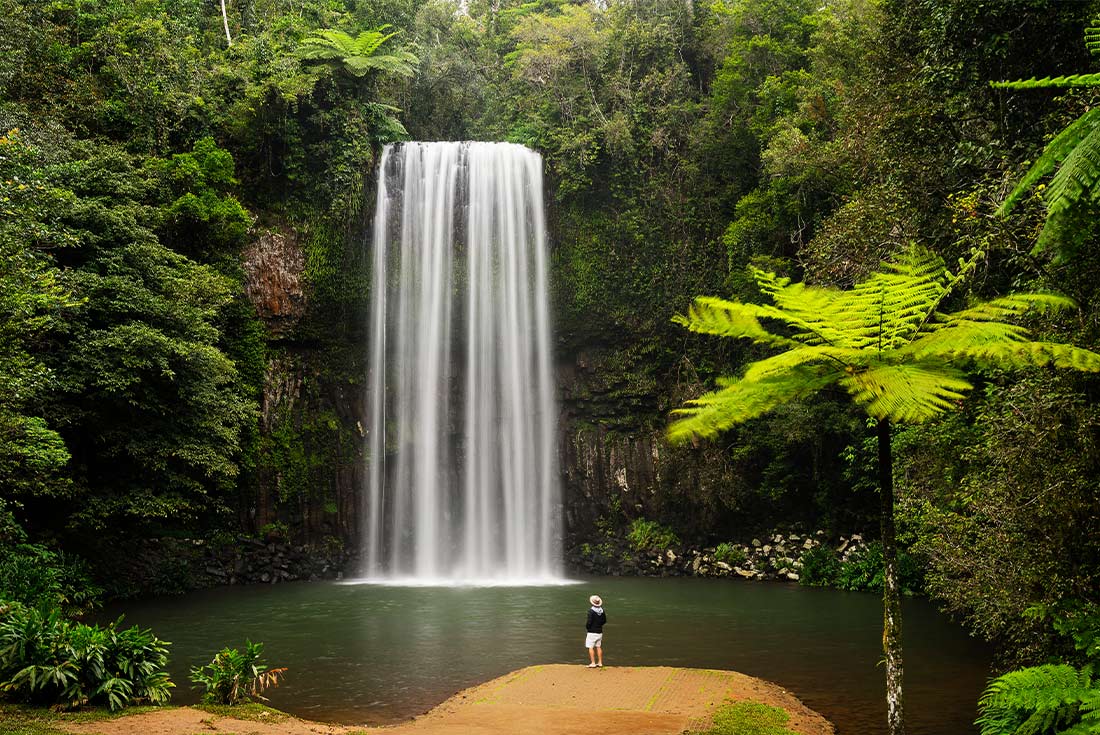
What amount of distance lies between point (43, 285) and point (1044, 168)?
13.2 meters

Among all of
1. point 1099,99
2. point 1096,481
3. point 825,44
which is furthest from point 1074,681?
point 825,44

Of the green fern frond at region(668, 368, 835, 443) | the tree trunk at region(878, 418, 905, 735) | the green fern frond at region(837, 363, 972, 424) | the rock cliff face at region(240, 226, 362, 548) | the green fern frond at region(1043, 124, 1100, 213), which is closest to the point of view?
the green fern frond at region(1043, 124, 1100, 213)

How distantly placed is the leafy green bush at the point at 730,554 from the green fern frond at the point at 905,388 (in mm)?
18559

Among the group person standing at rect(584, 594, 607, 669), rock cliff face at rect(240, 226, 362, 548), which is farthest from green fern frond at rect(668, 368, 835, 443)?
rock cliff face at rect(240, 226, 362, 548)

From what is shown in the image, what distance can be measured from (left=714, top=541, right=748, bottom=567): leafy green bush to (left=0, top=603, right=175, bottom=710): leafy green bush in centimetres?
1686

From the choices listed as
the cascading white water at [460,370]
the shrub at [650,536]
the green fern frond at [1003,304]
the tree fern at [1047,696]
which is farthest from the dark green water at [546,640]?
the green fern frond at [1003,304]

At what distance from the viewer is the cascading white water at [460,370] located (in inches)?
982

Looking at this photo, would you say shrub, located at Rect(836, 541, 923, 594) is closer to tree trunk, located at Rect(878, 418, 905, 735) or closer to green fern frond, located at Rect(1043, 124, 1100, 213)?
tree trunk, located at Rect(878, 418, 905, 735)

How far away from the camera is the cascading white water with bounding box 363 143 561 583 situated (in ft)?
81.8

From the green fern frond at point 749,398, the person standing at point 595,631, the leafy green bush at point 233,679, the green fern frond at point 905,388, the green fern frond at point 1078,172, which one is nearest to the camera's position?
the green fern frond at point 1078,172

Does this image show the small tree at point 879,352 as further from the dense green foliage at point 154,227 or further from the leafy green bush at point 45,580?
the leafy green bush at point 45,580

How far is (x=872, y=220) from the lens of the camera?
574 inches

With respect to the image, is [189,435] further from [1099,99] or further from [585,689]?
[1099,99]

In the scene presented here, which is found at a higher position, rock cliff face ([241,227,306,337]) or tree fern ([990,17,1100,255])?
rock cliff face ([241,227,306,337])
